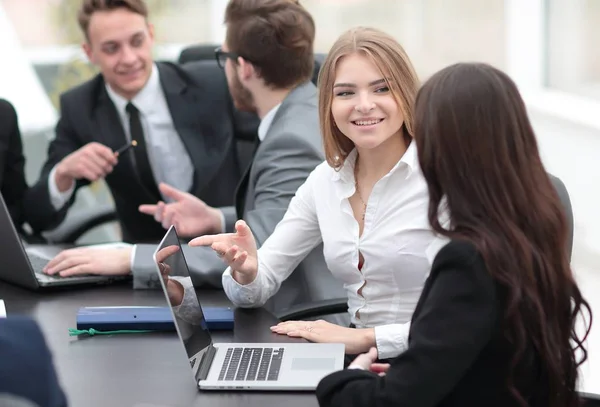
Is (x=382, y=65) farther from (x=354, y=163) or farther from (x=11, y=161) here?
(x=11, y=161)

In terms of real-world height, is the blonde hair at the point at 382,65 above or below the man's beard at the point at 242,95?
above

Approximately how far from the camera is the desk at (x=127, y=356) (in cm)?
157

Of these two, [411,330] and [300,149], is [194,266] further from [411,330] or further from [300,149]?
[411,330]

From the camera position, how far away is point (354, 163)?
2.06 metres

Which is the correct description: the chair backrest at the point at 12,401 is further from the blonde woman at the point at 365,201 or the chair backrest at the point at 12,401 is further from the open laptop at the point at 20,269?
the open laptop at the point at 20,269

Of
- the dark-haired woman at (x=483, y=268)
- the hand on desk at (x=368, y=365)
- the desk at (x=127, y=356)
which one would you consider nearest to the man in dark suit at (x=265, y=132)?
the desk at (x=127, y=356)

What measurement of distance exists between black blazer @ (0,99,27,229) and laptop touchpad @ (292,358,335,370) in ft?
5.35

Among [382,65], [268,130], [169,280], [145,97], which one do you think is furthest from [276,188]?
[145,97]

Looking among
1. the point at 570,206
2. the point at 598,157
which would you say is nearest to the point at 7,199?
the point at 570,206

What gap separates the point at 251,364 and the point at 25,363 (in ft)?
2.13

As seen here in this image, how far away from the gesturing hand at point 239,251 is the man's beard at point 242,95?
0.75m

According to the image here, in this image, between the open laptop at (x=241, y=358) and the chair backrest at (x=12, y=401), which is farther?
the open laptop at (x=241, y=358)

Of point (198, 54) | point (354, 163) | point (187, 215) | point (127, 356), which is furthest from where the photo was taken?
point (198, 54)

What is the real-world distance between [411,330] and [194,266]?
891 mm
